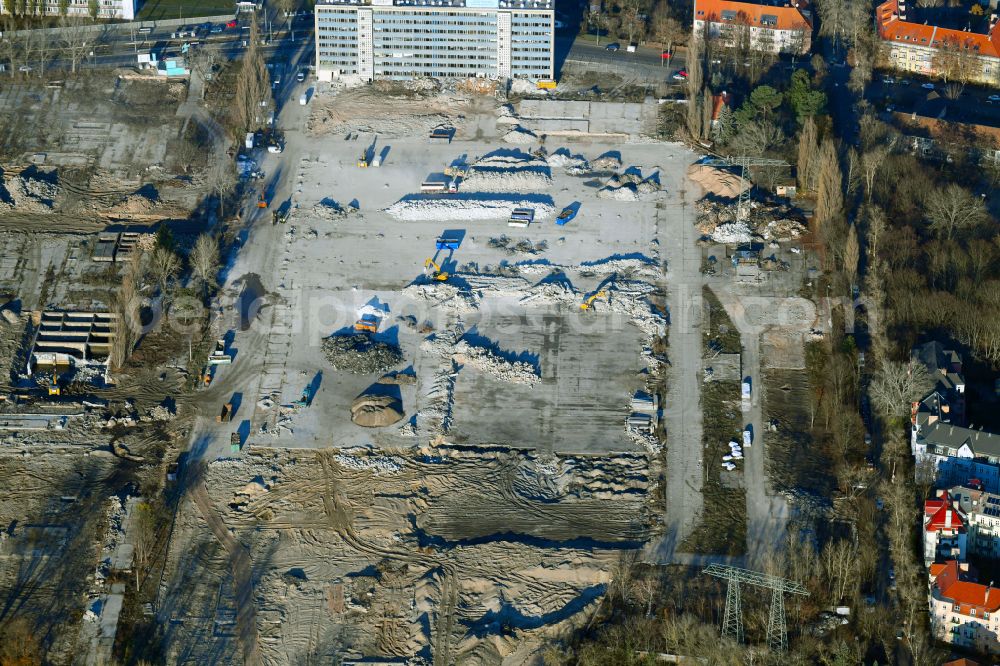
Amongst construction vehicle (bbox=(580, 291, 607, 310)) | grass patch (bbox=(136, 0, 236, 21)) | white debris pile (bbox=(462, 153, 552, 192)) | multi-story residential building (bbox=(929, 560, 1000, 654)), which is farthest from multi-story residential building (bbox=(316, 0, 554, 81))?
multi-story residential building (bbox=(929, 560, 1000, 654))

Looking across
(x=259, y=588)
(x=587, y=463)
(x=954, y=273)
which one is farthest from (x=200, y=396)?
(x=954, y=273)

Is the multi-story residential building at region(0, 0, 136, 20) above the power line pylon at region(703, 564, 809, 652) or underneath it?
above

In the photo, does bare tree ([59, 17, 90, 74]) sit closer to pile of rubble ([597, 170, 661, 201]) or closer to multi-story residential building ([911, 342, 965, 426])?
pile of rubble ([597, 170, 661, 201])

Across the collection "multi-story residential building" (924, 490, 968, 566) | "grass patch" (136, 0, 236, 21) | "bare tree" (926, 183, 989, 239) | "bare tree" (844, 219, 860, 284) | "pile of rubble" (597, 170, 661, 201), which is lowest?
"multi-story residential building" (924, 490, 968, 566)

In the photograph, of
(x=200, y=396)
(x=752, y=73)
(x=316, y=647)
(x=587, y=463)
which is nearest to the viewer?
(x=316, y=647)

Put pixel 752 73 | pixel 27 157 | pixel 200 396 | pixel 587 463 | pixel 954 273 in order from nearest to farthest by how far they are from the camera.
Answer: pixel 587 463 < pixel 200 396 < pixel 954 273 < pixel 27 157 < pixel 752 73

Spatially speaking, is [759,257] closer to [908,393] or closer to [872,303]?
[872,303]

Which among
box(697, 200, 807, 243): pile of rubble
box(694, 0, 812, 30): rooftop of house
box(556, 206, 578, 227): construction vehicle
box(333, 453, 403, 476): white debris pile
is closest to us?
box(333, 453, 403, 476): white debris pile
